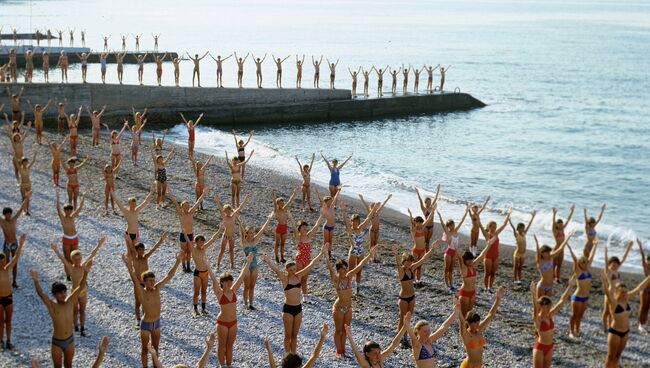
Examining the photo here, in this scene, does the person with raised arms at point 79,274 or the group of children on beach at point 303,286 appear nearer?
the group of children on beach at point 303,286

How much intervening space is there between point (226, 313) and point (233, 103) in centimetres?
2804

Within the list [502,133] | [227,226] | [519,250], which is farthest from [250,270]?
[502,133]

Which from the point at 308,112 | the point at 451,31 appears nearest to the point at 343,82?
the point at 308,112

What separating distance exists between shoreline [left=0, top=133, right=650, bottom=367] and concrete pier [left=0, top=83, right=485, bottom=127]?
12.0 metres

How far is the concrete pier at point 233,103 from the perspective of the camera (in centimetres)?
3169

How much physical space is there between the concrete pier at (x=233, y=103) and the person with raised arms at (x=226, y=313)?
76.3 ft

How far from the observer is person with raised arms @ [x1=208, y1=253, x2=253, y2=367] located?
998 centimetres

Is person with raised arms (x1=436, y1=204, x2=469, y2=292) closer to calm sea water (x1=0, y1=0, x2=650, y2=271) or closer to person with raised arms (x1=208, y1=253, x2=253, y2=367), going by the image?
person with raised arms (x1=208, y1=253, x2=253, y2=367)

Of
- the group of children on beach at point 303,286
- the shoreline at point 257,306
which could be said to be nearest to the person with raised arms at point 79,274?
the group of children on beach at point 303,286

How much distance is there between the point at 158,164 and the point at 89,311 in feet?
21.4

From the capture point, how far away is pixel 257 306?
13.2 metres

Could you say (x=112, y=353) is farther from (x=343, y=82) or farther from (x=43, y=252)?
(x=343, y=82)

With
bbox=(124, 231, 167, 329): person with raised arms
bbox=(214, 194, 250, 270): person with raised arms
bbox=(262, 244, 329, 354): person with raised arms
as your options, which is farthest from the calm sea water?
bbox=(124, 231, 167, 329): person with raised arms

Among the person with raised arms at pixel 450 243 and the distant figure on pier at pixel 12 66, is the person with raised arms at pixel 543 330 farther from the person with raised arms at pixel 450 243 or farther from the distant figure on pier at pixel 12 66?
the distant figure on pier at pixel 12 66
